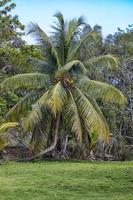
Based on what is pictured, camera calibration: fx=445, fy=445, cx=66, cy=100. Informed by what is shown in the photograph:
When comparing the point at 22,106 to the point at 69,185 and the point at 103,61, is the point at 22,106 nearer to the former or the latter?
the point at 103,61

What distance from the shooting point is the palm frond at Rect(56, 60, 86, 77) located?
17.5 meters

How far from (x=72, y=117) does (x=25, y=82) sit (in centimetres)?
242

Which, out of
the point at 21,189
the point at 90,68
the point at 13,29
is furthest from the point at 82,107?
the point at 21,189

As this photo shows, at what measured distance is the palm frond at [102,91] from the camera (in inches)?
A: 691

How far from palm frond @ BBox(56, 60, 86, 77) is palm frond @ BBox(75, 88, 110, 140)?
120 cm

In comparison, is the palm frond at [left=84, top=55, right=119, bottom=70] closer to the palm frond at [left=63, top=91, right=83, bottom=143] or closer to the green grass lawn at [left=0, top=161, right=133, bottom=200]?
the palm frond at [left=63, top=91, right=83, bottom=143]

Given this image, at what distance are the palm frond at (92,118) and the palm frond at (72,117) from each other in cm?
25

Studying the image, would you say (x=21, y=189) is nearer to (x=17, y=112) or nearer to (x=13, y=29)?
(x=17, y=112)

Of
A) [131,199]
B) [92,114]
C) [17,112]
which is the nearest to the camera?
[131,199]

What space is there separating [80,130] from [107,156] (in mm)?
4418

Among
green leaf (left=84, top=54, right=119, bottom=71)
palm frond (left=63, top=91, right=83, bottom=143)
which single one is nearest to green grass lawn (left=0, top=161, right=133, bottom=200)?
palm frond (left=63, top=91, right=83, bottom=143)

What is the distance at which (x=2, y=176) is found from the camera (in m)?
11.3

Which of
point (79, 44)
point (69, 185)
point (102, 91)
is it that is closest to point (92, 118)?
point (102, 91)

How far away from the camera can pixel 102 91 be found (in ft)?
57.9
